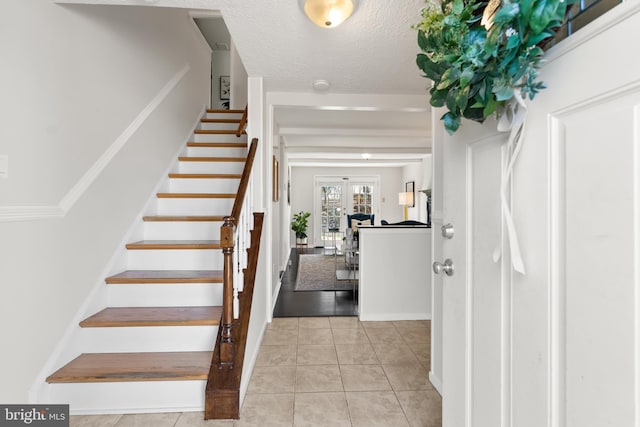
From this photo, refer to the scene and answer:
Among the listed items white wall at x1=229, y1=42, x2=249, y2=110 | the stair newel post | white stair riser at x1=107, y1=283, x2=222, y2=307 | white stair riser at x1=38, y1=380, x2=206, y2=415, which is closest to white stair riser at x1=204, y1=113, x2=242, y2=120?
white wall at x1=229, y1=42, x2=249, y2=110

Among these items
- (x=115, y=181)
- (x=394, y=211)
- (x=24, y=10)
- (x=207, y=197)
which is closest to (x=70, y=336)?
(x=115, y=181)

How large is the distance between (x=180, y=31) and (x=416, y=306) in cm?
383

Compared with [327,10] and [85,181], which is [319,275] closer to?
[85,181]

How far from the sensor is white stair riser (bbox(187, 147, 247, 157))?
3.34m

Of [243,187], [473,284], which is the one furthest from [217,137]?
[473,284]

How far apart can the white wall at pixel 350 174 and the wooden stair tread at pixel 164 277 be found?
21.1 ft

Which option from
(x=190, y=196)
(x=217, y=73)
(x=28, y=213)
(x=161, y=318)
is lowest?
(x=161, y=318)

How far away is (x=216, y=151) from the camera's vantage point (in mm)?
3363

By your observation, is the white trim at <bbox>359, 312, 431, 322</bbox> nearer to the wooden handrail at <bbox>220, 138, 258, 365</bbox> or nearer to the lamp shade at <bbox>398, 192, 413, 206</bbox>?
the wooden handrail at <bbox>220, 138, 258, 365</bbox>

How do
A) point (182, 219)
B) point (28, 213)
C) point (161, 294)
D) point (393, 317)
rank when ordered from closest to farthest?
point (28, 213) < point (161, 294) < point (182, 219) < point (393, 317)

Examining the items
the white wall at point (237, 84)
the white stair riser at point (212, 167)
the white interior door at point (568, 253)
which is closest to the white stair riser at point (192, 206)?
the white stair riser at point (212, 167)

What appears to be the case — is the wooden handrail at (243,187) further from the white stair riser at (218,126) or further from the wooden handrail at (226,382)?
the white stair riser at (218,126)

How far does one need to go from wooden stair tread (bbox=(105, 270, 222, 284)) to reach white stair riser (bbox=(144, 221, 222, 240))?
37 cm

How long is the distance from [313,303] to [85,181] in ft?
8.53
